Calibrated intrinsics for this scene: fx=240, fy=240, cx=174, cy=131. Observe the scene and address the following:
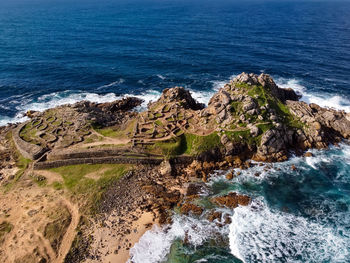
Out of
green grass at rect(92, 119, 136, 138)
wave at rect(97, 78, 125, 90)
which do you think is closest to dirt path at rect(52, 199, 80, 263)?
green grass at rect(92, 119, 136, 138)

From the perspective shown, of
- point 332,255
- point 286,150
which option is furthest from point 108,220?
point 286,150

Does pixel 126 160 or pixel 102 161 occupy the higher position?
pixel 126 160

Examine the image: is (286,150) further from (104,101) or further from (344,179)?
(104,101)

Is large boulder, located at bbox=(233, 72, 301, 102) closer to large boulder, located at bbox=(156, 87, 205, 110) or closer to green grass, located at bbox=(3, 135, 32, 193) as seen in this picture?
large boulder, located at bbox=(156, 87, 205, 110)

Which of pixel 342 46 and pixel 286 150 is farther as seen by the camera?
pixel 342 46

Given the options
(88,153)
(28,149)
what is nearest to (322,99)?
(88,153)

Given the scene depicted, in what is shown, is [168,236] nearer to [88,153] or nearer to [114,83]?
[88,153]
